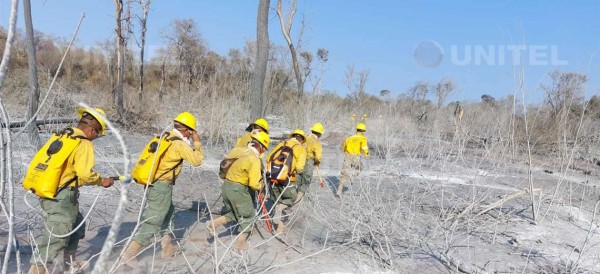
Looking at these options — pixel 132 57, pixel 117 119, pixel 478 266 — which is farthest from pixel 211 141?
pixel 132 57

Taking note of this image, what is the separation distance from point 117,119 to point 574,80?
13890mm

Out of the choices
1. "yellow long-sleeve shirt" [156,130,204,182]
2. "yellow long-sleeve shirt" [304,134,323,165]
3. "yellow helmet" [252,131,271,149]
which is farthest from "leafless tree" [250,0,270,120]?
"yellow long-sleeve shirt" [156,130,204,182]


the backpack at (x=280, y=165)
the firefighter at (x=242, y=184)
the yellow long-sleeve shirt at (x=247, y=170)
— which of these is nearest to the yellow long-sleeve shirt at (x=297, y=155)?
the backpack at (x=280, y=165)

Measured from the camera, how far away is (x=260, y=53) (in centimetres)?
1017

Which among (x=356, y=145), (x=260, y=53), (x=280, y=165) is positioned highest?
(x=260, y=53)

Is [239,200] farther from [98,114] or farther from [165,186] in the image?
[98,114]

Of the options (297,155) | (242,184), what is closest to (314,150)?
(297,155)

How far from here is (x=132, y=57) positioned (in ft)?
97.6

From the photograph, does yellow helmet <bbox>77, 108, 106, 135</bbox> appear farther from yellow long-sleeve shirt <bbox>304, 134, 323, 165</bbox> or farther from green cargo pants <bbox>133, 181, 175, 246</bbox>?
yellow long-sleeve shirt <bbox>304, 134, 323, 165</bbox>

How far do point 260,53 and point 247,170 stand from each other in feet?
19.3

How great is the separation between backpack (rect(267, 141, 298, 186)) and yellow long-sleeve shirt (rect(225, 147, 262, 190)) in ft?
2.69

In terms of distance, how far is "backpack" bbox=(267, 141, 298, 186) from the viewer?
5730 millimetres

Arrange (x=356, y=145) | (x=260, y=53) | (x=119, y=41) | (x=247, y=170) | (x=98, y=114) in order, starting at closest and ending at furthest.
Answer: (x=98, y=114), (x=247, y=170), (x=356, y=145), (x=260, y=53), (x=119, y=41)

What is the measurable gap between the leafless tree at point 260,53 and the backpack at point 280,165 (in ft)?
14.8
